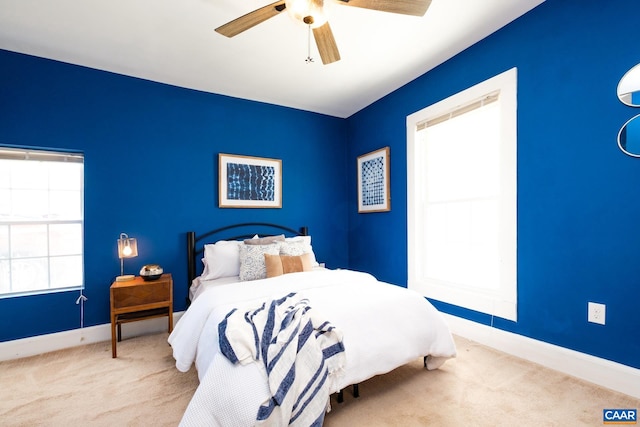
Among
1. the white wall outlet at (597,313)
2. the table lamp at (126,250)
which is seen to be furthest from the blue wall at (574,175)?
the table lamp at (126,250)

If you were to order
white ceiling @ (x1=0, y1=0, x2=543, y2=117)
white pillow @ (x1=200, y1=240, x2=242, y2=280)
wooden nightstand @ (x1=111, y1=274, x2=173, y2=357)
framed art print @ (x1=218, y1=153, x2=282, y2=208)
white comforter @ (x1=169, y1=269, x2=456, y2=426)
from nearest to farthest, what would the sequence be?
white comforter @ (x1=169, y1=269, x2=456, y2=426) < white ceiling @ (x1=0, y1=0, x2=543, y2=117) < wooden nightstand @ (x1=111, y1=274, x2=173, y2=357) < white pillow @ (x1=200, y1=240, x2=242, y2=280) < framed art print @ (x1=218, y1=153, x2=282, y2=208)

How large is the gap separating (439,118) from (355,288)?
207 centimetres

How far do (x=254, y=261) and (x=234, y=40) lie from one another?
81.0 inches

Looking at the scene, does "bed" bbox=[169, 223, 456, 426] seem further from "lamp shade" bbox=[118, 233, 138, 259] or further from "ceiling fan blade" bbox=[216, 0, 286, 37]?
"ceiling fan blade" bbox=[216, 0, 286, 37]

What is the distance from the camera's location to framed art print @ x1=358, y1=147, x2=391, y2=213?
3732 millimetres

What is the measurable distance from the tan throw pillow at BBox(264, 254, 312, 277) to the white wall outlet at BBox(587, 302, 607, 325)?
2221 millimetres

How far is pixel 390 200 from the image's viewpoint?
3699 mm

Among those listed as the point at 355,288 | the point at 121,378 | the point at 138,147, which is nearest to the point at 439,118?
the point at 355,288

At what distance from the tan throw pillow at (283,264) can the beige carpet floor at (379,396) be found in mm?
1047

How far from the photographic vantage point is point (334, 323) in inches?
69.9

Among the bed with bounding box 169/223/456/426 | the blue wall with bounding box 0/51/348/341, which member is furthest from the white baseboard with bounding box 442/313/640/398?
the blue wall with bounding box 0/51/348/341

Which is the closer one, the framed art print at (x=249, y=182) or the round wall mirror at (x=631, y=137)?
the round wall mirror at (x=631, y=137)

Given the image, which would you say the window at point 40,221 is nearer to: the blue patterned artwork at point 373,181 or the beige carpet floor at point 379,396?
the beige carpet floor at point 379,396

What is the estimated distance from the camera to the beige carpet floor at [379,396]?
5.61 ft
